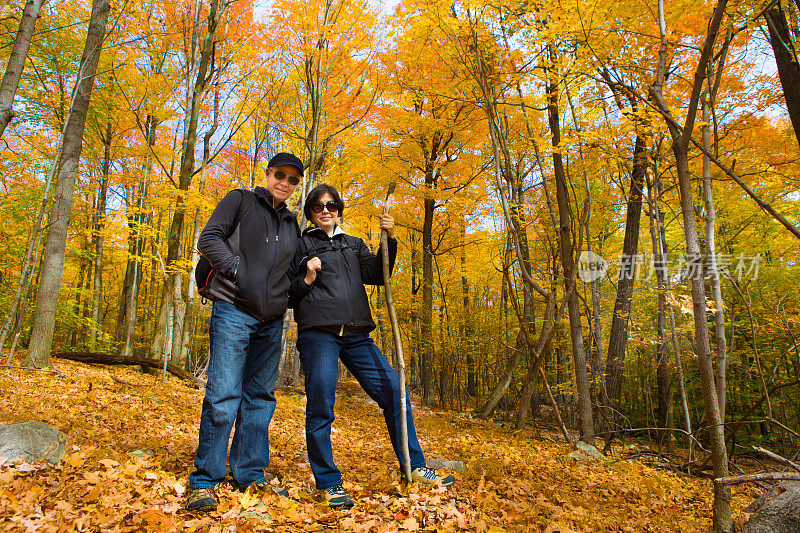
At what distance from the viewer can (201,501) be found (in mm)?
2045

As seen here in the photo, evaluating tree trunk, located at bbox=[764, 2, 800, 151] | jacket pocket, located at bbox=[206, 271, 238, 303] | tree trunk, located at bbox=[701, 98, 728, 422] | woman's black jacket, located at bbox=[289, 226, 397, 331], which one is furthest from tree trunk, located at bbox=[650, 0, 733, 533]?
jacket pocket, located at bbox=[206, 271, 238, 303]

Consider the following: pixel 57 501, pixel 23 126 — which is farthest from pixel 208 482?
pixel 23 126

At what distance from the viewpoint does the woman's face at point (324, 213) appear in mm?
2709

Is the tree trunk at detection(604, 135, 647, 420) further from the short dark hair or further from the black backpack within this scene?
the black backpack

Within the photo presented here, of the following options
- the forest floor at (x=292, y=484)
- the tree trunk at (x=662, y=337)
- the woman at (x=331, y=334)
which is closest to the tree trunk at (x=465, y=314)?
the tree trunk at (x=662, y=337)

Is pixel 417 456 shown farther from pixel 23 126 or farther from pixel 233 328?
pixel 23 126

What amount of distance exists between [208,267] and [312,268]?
60cm

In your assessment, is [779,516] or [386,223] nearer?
[779,516]

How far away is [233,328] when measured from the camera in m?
2.30

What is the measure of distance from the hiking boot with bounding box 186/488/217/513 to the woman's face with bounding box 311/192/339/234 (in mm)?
1637

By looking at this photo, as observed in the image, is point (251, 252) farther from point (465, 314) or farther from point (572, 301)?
point (465, 314)

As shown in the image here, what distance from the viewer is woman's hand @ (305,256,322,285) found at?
2443 millimetres

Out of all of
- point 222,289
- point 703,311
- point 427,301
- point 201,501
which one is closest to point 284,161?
point 222,289

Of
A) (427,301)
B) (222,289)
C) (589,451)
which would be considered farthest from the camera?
(427,301)
